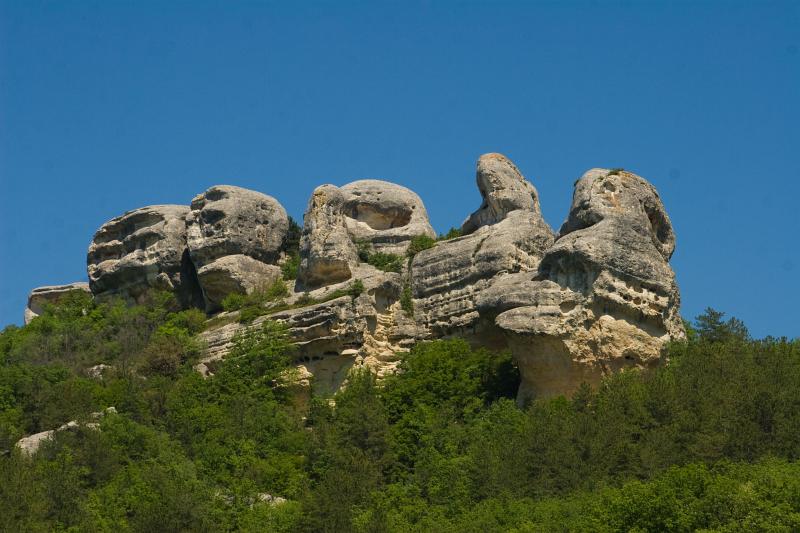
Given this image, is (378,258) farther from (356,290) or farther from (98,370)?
(98,370)

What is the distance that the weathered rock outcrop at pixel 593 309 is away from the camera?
54031mm

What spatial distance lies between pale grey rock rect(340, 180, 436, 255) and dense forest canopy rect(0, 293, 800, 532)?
6.17 meters

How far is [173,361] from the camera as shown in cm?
6016

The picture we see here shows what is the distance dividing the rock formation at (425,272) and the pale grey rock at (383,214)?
0.04 metres

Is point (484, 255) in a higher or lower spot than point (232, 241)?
lower

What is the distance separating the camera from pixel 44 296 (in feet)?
237

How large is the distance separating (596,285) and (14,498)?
15917 mm

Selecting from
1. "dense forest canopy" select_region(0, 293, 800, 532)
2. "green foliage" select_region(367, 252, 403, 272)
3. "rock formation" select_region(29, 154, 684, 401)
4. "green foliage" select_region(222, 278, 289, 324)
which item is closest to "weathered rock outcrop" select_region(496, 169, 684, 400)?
"rock formation" select_region(29, 154, 684, 401)

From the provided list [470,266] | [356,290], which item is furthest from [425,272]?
[356,290]

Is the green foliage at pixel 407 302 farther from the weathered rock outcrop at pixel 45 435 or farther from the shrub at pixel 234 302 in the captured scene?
the weathered rock outcrop at pixel 45 435

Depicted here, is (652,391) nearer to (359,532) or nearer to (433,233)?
(359,532)

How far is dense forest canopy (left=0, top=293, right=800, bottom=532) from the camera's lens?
1826 inches

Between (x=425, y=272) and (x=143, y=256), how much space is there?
1056 centimetres

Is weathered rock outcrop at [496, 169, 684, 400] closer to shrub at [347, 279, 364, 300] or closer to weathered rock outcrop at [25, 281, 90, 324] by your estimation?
shrub at [347, 279, 364, 300]
